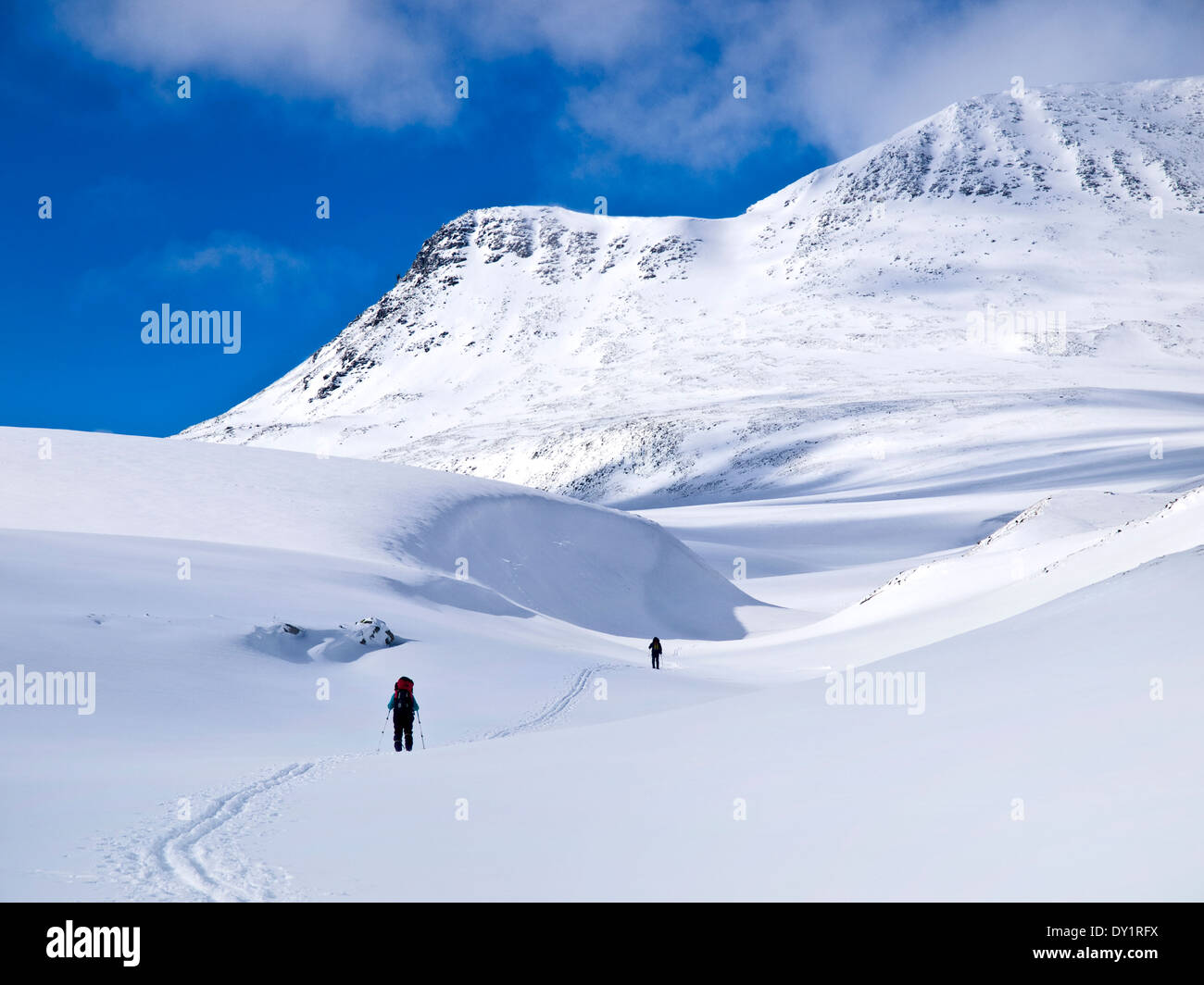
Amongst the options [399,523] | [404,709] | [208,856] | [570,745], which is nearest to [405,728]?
[404,709]

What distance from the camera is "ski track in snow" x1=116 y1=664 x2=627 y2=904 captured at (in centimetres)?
634

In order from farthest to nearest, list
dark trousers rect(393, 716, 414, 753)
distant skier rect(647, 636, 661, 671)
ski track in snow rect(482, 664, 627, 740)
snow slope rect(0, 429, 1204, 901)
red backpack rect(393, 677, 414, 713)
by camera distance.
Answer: distant skier rect(647, 636, 661, 671) → ski track in snow rect(482, 664, 627, 740) → red backpack rect(393, 677, 414, 713) → dark trousers rect(393, 716, 414, 753) → snow slope rect(0, 429, 1204, 901)

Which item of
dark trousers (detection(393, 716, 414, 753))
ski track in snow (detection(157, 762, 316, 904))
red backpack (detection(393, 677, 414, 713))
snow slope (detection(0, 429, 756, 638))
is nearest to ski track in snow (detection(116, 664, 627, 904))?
ski track in snow (detection(157, 762, 316, 904))

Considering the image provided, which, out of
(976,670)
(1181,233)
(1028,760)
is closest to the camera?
(1028,760)

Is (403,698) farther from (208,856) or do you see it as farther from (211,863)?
(211,863)

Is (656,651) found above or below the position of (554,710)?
above

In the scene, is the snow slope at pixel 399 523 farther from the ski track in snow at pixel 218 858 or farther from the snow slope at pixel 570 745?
the ski track in snow at pixel 218 858

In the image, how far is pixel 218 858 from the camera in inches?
281

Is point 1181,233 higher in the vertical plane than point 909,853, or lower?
higher

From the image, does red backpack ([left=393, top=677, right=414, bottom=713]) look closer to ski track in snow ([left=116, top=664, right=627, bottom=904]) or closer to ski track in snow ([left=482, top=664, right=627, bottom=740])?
ski track in snow ([left=482, top=664, right=627, bottom=740])

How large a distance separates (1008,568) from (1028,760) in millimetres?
22118
